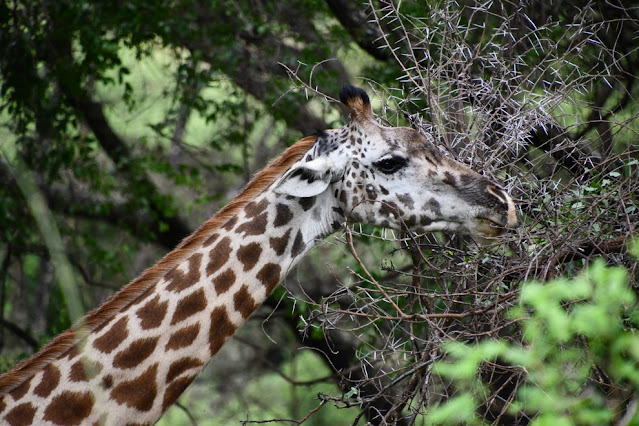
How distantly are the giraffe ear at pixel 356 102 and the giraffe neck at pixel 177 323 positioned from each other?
44cm

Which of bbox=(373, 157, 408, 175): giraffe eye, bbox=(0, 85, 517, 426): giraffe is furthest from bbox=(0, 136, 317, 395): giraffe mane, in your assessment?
bbox=(373, 157, 408, 175): giraffe eye

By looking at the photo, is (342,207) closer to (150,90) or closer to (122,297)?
A: (122,297)

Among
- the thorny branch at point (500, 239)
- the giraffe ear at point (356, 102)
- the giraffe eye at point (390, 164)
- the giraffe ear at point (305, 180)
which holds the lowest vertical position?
the thorny branch at point (500, 239)

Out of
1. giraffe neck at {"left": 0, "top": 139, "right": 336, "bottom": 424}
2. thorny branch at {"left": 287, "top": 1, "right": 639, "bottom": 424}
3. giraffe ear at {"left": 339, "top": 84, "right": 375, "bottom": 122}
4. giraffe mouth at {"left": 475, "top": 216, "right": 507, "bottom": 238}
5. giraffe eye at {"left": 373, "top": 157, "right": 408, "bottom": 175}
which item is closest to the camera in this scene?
thorny branch at {"left": 287, "top": 1, "right": 639, "bottom": 424}

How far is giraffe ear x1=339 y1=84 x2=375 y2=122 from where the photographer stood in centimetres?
349

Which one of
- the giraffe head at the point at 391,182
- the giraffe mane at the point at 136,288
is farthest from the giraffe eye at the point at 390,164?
the giraffe mane at the point at 136,288

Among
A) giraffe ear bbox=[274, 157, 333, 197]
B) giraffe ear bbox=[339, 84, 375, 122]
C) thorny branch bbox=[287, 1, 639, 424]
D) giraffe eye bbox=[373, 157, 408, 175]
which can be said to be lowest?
thorny branch bbox=[287, 1, 639, 424]

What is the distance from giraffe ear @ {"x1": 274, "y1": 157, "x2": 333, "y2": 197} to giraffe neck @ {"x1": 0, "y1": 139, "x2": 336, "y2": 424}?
12cm

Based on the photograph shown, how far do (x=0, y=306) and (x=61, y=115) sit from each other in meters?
1.89

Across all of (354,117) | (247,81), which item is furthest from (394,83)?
(354,117)

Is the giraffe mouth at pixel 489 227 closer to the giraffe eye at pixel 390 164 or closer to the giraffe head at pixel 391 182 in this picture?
the giraffe head at pixel 391 182

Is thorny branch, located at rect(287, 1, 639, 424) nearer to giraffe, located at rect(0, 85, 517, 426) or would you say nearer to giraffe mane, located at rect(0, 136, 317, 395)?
giraffe, located at rect(0, 85, 517, 426)

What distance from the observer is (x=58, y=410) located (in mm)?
2936

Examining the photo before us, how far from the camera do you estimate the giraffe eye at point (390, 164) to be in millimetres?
3369
